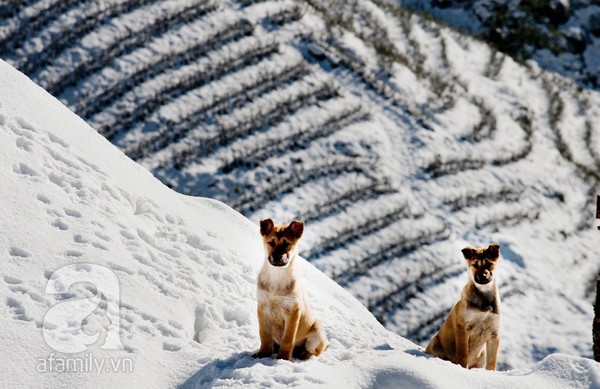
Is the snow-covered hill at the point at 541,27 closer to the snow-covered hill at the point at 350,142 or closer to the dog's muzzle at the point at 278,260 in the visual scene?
the snow-covered hill at the point at 350,142

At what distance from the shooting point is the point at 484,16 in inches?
1750

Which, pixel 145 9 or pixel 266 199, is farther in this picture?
pixel 145 9

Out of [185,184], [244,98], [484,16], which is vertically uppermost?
[484,16]

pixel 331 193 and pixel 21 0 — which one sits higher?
pixel 21 0

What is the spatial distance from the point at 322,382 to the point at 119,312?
8.42 ft

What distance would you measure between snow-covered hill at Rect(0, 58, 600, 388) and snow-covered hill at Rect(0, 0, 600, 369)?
1196cm

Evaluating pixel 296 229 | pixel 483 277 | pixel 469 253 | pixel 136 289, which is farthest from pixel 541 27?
pixel 296 229

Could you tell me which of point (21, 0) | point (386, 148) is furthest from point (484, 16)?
point (21, 0)

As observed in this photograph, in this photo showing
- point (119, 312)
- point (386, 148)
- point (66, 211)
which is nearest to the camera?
point (119, 312)

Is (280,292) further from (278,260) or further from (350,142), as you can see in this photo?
(350,142)

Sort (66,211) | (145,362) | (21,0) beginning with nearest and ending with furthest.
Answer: (145,362), (66,211), (21,0)

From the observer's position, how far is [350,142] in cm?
2703

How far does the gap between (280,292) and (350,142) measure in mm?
20251

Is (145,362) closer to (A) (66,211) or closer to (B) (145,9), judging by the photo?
(A) (66,211)
